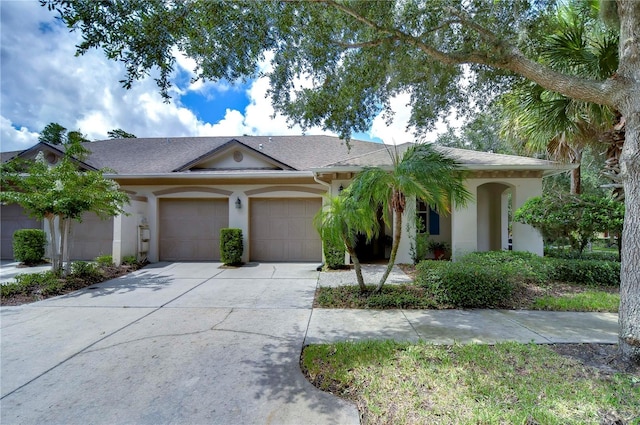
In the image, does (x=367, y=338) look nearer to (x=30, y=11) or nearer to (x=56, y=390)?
(x=56, y=390)

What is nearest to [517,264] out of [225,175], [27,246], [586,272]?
[586,272]

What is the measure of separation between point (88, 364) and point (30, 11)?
6.34 meters

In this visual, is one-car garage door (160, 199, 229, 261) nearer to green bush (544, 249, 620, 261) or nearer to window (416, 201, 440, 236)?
window (416, 201, 440, 236)

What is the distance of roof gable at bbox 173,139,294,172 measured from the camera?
37.4 ft

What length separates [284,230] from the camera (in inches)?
448

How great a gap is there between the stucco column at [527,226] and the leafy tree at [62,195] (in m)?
11.9

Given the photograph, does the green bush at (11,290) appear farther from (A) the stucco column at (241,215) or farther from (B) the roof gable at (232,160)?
(B) the roof gable at (232,160)

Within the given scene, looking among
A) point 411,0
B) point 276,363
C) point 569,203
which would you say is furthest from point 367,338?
point 569,203

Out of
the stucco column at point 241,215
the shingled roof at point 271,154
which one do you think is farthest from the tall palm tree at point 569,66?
the stucco column at point 241,215

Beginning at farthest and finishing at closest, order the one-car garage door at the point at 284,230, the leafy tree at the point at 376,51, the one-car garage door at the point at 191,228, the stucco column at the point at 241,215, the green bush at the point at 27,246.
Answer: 1. the one-car garage door at the point at 191,228
2. the one-car garage door at the point at 284,230
3. the stucco column at the point at 241,215
4. the green bush at the point at 27,246
5. the leafy tree at the point at 376,51

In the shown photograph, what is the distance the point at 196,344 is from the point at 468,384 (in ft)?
11.3

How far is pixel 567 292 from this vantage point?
6707 mm

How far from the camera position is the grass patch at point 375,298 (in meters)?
5.89

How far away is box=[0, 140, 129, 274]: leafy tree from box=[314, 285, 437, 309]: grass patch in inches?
246
